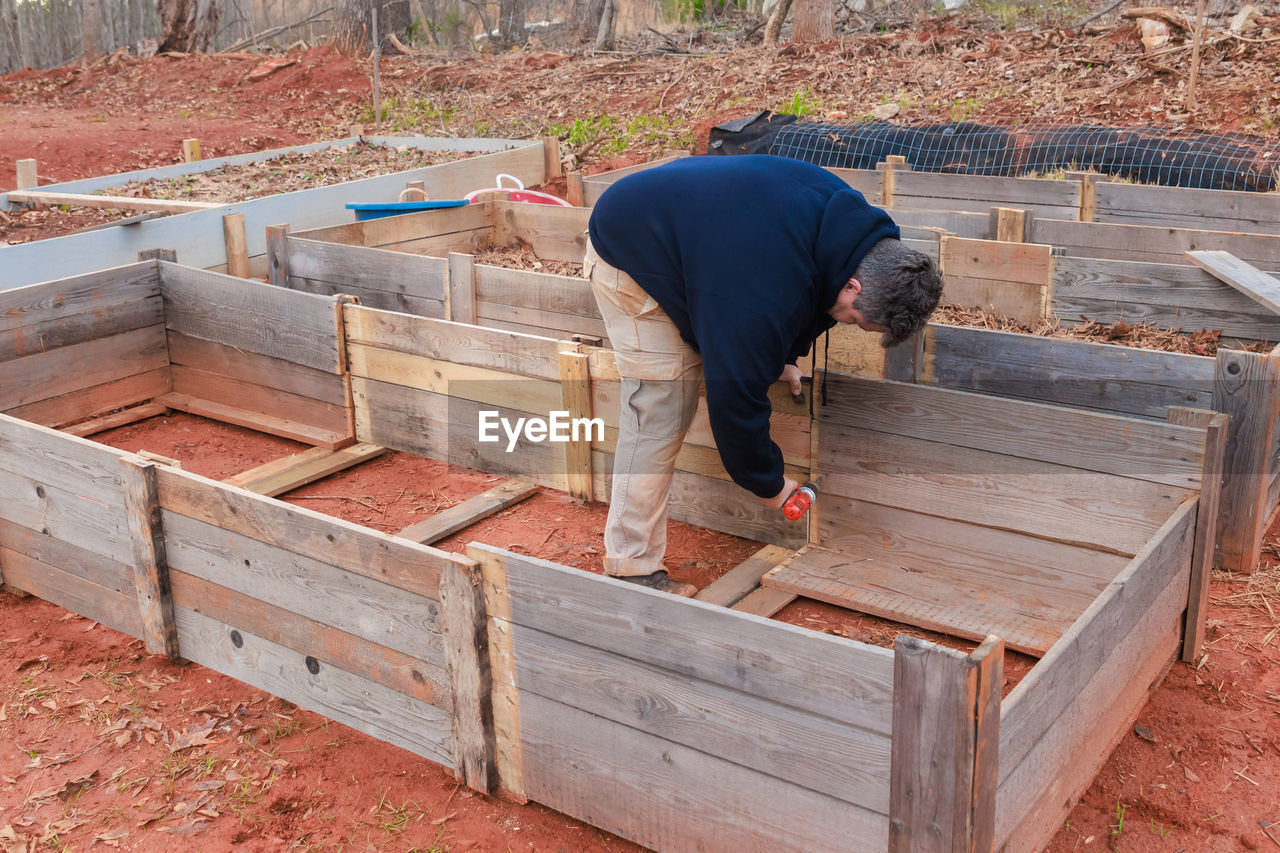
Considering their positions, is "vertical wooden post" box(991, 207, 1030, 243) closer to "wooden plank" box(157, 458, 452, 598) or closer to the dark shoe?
the dark shoe

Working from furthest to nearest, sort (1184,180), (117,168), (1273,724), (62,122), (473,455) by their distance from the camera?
(62,122), (117,168), (1184,180), (473,455), (1273,724)

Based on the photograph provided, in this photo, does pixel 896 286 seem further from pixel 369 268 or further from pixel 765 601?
→ pixel 369 268

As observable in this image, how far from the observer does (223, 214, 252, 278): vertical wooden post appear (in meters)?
8.42

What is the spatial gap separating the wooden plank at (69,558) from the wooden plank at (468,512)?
1185 millimetres

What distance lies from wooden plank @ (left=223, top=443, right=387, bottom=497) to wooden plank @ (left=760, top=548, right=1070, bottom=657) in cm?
259

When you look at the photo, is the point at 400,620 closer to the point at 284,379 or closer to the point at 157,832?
the point at 157,832

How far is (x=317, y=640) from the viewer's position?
147 inches

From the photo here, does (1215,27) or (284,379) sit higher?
(1215,27)

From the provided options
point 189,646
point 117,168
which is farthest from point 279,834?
point 117,168

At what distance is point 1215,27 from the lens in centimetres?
1432

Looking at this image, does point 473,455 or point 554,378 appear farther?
point 473,455

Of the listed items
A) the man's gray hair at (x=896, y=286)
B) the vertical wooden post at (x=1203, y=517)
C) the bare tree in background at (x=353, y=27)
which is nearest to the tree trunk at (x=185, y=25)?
the bare tree in background at (x=353, y=27)

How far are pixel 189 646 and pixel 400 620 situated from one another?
1.26 meters

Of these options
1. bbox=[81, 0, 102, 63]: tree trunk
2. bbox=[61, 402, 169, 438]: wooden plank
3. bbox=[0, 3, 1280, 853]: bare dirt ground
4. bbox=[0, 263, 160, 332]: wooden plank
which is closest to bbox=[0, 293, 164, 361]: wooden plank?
bbox=[0, 263, 160, 332]: wooden plank
